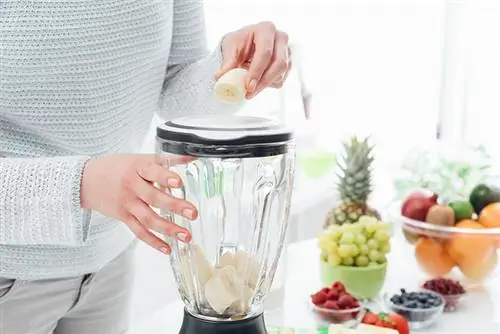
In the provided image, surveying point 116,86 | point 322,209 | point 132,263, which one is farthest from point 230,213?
point 322,209

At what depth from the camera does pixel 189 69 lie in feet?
3.86

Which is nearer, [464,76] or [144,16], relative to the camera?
[144,16]

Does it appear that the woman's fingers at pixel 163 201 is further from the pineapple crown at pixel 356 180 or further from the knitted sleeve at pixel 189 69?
the pineapple crown at pixel 356 180

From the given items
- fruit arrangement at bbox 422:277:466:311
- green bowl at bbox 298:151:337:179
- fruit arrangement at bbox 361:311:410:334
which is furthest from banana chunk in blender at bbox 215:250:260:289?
green bowl at bbox 298:151:337:179

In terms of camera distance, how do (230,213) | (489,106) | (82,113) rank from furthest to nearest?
(489,106), (82,113), (230,213)

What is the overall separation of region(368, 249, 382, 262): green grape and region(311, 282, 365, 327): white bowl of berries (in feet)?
0.29

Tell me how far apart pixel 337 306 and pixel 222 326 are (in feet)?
1.23

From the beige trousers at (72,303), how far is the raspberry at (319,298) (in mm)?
287

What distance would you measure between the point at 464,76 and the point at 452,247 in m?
0.88

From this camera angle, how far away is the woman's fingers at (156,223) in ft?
2.36

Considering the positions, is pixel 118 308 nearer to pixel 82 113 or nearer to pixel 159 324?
pixel 159 324

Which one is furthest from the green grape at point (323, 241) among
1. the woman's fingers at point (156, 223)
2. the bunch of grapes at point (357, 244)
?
the woman's fingers at point (156, 223)

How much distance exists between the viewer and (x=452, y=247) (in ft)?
4.05

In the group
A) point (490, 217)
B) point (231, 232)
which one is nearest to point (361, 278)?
point (490, 217)
